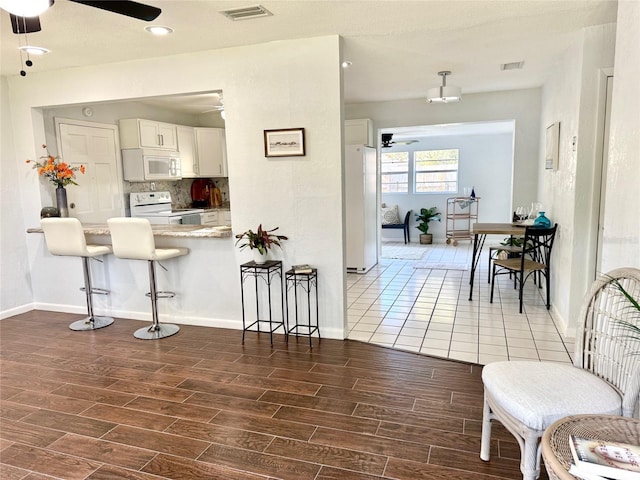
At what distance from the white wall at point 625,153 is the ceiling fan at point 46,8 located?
8.16 feet

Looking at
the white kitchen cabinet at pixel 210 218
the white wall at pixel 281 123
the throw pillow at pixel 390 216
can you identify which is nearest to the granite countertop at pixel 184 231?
the white wall at pixel 281 123

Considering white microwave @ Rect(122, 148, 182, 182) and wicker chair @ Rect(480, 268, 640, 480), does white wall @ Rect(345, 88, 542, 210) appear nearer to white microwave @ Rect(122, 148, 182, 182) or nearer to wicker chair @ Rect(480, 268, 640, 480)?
white microwave @ Rect(122, 148, 182, 182)

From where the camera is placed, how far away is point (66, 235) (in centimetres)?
377

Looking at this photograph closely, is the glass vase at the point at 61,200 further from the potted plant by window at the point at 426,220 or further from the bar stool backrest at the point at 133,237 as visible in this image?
the potted plant by window at the point at 426,220

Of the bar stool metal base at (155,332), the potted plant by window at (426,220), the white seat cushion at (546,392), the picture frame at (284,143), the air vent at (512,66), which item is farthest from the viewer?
the potted plant by window at (426,220)

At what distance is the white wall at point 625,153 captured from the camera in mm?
2133

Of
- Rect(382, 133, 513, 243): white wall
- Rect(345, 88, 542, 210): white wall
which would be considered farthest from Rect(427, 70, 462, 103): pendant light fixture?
Rect(382, 133, 513, 243): white wall

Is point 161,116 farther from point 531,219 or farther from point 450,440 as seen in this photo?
point 450,440

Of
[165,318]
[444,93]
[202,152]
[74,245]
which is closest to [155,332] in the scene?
[165,318]

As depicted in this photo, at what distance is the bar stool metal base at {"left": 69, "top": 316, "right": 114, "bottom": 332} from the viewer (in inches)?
156

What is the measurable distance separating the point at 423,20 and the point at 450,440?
2.66 m

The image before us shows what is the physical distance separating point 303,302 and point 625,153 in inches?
97.1

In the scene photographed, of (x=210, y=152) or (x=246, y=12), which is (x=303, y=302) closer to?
(x=246, y=12)

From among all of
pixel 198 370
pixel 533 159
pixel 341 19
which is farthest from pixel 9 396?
pixel 533 159
